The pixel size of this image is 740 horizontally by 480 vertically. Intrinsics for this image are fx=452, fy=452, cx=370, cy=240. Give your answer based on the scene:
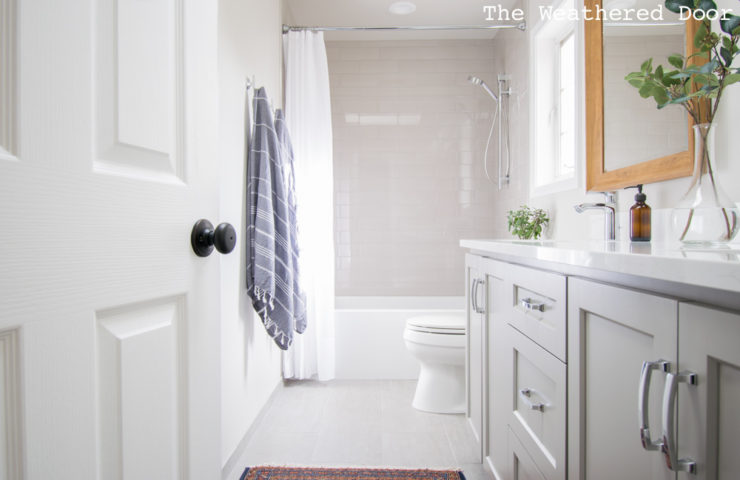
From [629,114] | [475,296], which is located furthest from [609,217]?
[475,296]

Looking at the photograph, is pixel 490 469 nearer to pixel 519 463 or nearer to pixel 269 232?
pixel 519 463

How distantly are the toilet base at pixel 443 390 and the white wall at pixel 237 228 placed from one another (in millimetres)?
848

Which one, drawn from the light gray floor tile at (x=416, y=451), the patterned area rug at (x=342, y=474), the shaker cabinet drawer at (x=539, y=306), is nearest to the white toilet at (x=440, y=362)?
the light gray floor tile at (x=416, y=451)

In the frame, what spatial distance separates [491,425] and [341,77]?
2934mm

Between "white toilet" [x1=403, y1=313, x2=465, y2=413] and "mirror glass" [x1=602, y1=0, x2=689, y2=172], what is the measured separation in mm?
1084

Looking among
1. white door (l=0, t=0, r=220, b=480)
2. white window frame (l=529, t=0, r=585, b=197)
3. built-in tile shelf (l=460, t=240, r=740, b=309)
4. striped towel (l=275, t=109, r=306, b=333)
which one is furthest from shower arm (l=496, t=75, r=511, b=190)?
white door (l=0, t=0, r=220, b=480)

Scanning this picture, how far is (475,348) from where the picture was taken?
1800 mm

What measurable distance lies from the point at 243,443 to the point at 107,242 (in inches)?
62.7

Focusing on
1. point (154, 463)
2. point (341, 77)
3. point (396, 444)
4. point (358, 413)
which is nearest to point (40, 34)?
point (154, 463)

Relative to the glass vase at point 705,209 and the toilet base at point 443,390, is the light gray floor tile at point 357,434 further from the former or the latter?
the glass vase at point 705,209

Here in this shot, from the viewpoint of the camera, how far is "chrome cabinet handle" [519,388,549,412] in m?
1.07

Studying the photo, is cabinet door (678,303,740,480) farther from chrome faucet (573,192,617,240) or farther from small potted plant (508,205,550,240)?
small potted plant (508,205,550,240)

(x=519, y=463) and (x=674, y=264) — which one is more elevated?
(x=674, y=264)

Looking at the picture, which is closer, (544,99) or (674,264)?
(674,264)
